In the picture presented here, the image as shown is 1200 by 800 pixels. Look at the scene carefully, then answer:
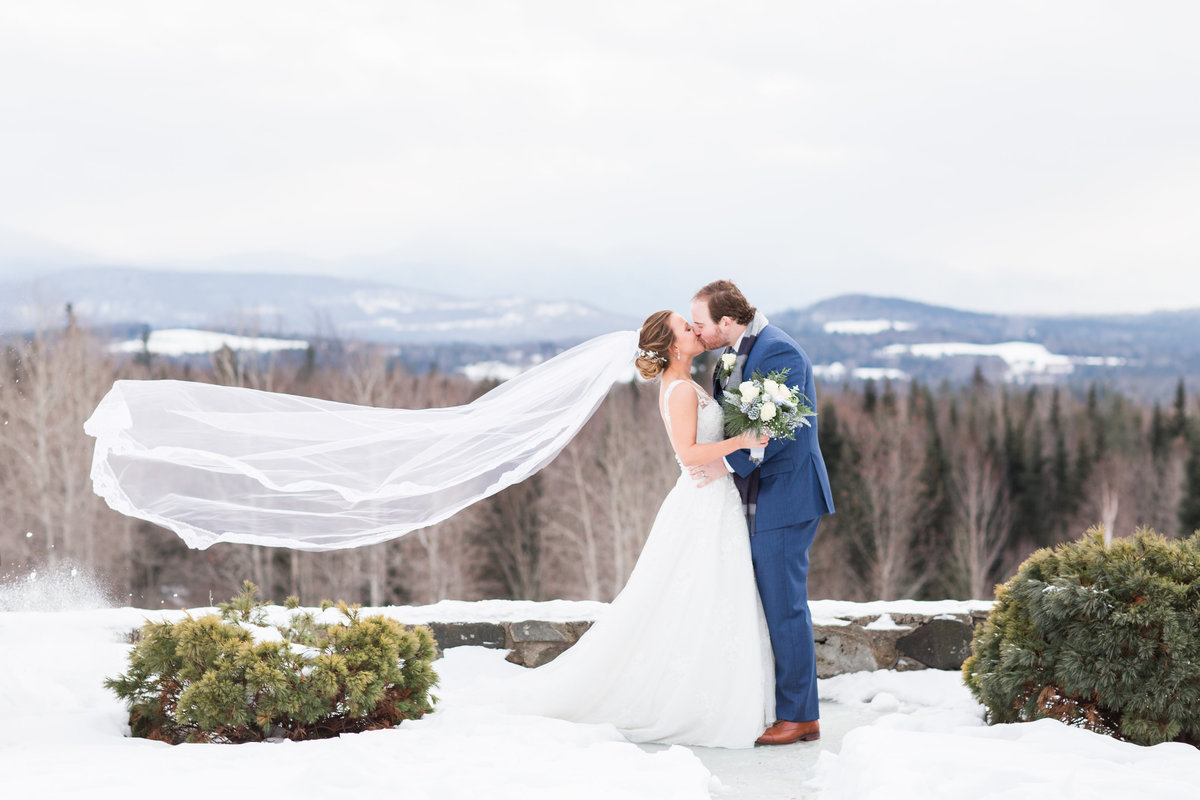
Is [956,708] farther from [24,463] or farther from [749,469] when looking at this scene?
[24,463]

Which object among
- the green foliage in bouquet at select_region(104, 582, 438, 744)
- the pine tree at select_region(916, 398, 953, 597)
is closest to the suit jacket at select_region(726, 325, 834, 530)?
the green foliage in bouquet at select_region(104, 582, 438, 744)

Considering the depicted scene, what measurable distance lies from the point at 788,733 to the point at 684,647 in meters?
0.69

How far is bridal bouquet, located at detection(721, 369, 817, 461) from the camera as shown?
524 cm

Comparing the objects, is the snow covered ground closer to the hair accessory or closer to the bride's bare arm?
the bride's bare arm

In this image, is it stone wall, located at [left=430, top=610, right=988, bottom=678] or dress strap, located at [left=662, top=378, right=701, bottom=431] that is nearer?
dress strap, located at [left=662, top=378, right=701, bottom=431]

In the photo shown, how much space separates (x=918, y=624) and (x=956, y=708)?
108cm

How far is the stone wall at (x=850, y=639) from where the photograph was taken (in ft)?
22.3

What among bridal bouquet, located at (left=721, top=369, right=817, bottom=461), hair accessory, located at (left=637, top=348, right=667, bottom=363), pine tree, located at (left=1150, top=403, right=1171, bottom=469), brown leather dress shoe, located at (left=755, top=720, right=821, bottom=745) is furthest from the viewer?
pine tree, located at (left=1150, top=403, right=1171, bottom=469)

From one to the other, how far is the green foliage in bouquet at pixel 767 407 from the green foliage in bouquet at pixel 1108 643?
147 centimetres

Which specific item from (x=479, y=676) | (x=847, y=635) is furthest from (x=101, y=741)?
(x=847, y=635)

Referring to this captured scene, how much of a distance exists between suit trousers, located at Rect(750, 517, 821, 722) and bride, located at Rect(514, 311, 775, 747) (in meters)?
0.07

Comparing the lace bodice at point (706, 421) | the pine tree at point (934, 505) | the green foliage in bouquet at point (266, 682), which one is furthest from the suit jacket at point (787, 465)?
the pine tree at point (934, 505)

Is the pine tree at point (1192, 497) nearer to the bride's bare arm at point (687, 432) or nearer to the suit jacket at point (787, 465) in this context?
the suit jacket at point (787, 465)

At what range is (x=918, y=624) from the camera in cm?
687
